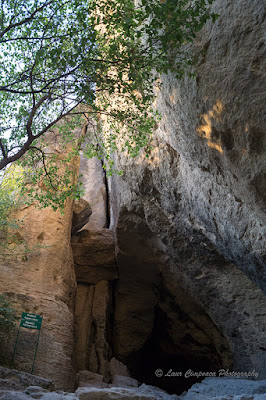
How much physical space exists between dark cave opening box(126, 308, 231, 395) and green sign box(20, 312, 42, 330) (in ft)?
23.9

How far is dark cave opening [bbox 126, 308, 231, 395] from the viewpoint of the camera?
1527 centimetres

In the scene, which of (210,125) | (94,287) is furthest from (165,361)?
Result: (210,125)

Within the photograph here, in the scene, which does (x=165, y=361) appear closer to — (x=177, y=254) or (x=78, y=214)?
(x=177, y=254)

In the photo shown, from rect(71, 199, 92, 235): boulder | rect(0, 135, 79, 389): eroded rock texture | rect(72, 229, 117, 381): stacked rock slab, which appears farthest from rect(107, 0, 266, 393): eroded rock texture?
rect(0, 135, 79, 389): eroded rock texture

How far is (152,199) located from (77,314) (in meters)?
6.24

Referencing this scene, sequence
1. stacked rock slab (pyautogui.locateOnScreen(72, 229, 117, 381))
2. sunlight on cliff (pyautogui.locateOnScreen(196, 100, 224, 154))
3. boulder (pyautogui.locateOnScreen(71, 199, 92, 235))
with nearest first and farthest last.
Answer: sunlight on cliff (pyautogui.locateOnScreen(196, 100, 224, 154)), stacked rock slab (pyautogui.locateOnScreen(72, 229, 117, 381)), boulder (pyautogui.locateOnScreen(71, 199, 92, 235))

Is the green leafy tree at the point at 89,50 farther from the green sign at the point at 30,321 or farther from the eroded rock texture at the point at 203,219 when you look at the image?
the green sign at the point at 30,321

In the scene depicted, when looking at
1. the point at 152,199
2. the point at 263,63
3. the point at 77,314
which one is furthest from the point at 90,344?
the point at 263,63

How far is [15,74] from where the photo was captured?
852cm

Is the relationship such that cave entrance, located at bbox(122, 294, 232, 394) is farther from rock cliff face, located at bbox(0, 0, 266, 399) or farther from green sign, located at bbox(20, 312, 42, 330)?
green sign, located at bbox(20, 312, 42, 330)

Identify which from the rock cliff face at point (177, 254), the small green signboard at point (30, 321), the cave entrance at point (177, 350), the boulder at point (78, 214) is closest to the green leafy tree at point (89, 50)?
the rock cliff face at point (177, 254)

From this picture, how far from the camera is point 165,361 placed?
16.4m

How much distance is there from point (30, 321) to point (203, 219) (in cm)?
504

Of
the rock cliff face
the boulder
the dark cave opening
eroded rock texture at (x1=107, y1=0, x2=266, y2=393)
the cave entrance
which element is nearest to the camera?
eroded rock texture at (x1=107, y1=0, x2=266, y2=393)
